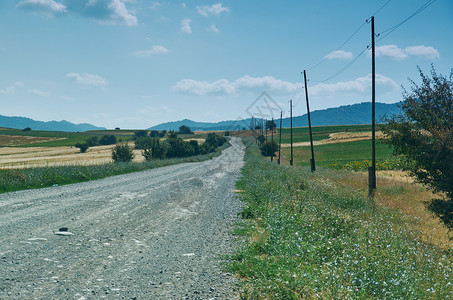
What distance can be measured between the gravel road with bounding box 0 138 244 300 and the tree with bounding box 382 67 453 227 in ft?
23.0

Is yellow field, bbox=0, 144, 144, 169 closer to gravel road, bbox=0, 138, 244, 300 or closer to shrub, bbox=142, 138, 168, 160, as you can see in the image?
shrub, bbox=142, 138, 168, 160

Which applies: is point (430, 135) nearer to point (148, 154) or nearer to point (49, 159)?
point (148, 154)

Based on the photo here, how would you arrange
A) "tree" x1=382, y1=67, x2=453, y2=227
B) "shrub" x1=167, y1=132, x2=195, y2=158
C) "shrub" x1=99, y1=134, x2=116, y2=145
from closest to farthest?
"tree" x1=382, y1=67, x2=453, y2=227 < "shrub" x1=167, y1=132, x2=195, y2=158 < "shrub" x1=99, y1=134, x2=116, y2=145

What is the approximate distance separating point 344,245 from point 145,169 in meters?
31.2

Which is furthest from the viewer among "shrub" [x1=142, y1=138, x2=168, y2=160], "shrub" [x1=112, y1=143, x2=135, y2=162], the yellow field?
"shrub" [x1=142, y1=138, x2=168, y2=160]

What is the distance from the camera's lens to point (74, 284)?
207 inches

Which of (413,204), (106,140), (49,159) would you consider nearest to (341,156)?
(413,204)

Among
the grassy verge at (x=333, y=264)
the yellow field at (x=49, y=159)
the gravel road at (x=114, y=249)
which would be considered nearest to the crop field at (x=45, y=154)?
the yellow field at (x=49, y=159)

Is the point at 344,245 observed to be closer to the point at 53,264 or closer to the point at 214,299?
the point at 214,299

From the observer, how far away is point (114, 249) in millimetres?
7406

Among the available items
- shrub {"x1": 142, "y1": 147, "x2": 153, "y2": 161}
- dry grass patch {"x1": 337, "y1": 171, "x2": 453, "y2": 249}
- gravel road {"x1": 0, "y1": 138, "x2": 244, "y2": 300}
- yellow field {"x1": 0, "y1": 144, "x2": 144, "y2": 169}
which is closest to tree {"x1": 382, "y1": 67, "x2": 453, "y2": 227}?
dry grass patch {"x1": 337, "y1": 171, "x2": 453, "y2": 249}

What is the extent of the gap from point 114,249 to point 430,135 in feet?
36.5

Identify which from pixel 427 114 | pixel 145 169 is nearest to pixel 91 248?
pixel 427 114

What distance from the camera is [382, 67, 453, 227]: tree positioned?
11.0 m
